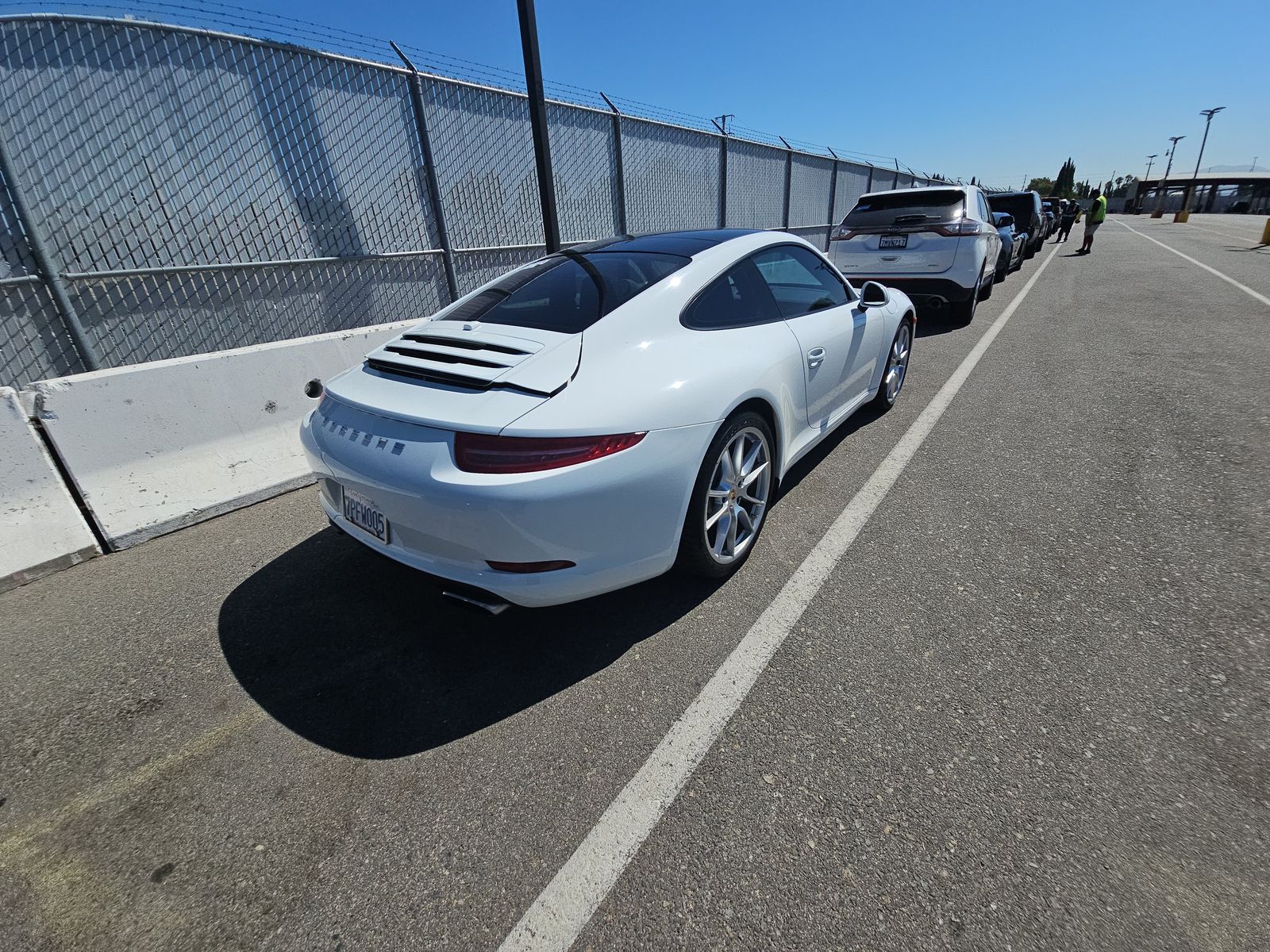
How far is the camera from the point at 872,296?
4.07 meters

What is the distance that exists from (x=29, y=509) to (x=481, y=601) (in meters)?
2.67

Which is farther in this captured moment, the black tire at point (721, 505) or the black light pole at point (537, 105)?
the black light pole at point (537, 105)

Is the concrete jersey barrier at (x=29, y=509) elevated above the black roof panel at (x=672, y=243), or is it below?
below

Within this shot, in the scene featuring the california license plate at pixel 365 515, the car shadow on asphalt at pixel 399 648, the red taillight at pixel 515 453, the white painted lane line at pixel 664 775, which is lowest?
the white painted lane line at pixel 664 775

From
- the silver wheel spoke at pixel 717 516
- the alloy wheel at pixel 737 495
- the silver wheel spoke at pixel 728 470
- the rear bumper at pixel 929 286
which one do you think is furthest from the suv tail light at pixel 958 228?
the silver wheel spoke at pixel 717 516

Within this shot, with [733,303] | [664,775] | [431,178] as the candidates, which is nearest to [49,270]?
[431,178]

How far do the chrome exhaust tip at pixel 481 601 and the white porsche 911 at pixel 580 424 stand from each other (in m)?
0.02

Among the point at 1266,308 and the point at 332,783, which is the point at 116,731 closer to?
the point at 332,783

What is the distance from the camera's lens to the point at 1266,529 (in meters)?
2.99

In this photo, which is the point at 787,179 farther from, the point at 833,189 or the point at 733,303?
the point at 733,303

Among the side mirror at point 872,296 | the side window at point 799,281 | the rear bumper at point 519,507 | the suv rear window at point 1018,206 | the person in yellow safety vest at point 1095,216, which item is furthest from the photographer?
the person in yellow safety vest at point 1095,216

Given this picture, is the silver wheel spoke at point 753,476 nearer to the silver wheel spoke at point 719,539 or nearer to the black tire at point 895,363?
the silver wheel spoke at point 719,539

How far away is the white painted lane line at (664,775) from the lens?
4.95 feet

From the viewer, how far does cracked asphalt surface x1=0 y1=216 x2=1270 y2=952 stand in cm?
151
